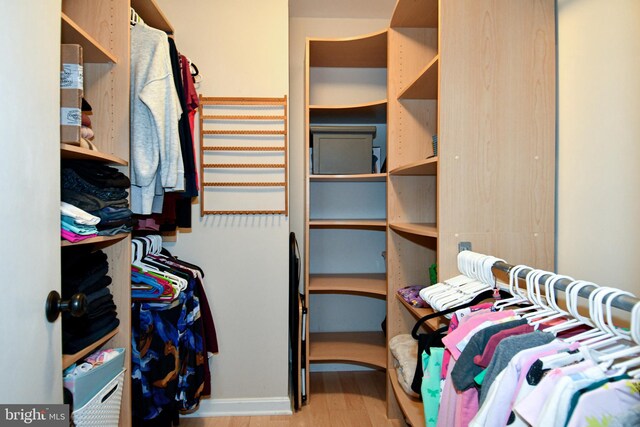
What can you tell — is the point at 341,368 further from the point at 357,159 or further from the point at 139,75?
the point at 139,75

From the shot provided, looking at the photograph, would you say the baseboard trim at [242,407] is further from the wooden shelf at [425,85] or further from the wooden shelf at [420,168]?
the wooden shelf at [425,85]

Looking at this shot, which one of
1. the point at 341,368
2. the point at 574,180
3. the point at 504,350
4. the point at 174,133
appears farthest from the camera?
the point at 341,368

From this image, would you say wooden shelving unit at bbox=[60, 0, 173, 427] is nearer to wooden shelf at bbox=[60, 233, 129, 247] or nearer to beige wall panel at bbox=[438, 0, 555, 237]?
wooden shelf at bbox=[60, 233, 129, 247]

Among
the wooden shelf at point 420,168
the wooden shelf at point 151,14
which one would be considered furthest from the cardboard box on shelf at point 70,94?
the wooden shelf at point 420,168

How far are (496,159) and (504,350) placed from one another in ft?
2.89

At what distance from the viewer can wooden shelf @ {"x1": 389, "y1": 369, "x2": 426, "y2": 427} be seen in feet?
5.51

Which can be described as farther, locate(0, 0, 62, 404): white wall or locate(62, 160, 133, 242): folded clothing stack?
locate(62, 160, 133, 242): folded clothing stack

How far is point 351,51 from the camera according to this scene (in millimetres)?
2654

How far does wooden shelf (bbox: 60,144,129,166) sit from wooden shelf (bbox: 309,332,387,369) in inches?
67.1

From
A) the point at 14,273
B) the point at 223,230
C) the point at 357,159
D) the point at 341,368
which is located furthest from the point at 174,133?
the point at 341,368

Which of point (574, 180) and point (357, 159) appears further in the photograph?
point (357, 159)

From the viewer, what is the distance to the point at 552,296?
3.23 ft

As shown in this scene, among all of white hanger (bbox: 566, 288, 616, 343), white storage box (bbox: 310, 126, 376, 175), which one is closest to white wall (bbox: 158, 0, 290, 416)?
white storage box (bbox: 310, 126, 376, 175)

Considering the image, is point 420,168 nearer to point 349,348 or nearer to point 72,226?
point 349,348
